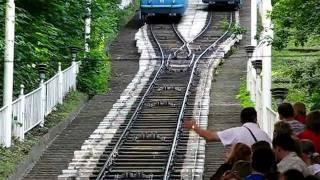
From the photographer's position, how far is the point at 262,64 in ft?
67.6

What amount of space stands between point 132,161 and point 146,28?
2752 cm

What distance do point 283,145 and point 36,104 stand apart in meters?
12.9

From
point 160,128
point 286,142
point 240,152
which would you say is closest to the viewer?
point 286,142

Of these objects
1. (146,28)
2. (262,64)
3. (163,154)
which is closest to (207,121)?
(262,64)

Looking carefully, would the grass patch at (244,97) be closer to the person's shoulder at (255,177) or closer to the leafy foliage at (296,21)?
the leafy foliage at (296,21)

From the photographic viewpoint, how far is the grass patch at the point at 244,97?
2485 cm

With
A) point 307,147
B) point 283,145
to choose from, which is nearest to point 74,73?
point 307,147

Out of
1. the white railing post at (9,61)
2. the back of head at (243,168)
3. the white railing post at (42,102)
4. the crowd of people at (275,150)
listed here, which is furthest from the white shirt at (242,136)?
the white railing post at (42,102)

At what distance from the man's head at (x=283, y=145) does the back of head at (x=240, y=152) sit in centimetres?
34

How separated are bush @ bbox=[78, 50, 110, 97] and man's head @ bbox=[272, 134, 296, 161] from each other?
19.3 metres

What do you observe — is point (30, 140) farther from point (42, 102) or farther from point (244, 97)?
point (244, 97)

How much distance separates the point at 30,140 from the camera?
19219 millimetres

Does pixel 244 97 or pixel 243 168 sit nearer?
pixel 243 168

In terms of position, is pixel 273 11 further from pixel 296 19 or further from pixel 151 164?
pixel 151 164
